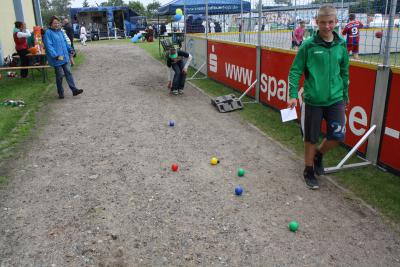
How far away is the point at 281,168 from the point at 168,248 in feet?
7.36

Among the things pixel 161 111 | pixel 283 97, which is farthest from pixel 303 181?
pixel 161 111

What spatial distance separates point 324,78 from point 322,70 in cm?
9

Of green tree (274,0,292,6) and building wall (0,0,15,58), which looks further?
building wall (0,0,15,58)

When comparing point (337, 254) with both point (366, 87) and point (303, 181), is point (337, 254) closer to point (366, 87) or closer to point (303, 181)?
point (303, 181)

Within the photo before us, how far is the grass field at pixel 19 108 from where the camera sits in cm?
610

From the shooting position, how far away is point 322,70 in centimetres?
396

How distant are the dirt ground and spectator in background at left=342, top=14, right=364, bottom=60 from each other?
6.85 feet

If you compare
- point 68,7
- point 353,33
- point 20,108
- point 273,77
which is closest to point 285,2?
point 273,77

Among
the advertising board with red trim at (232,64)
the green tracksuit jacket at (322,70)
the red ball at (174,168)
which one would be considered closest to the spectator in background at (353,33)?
the green tracksuit jacket at (322,70)

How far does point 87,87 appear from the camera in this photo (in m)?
11.0

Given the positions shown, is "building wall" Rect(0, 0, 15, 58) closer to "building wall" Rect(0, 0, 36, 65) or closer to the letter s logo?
"building wall" Rect(0, 0, 36, 65)

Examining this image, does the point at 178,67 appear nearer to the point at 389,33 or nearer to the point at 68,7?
the point at 389,33

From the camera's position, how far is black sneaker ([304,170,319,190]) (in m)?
4.32

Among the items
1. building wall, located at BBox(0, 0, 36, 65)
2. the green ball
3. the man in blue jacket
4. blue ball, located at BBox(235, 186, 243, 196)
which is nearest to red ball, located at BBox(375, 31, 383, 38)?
blue ball, located at BBox(235, 186, 243, 196)
